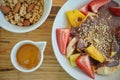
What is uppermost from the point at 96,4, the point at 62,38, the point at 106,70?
the point at 96,4

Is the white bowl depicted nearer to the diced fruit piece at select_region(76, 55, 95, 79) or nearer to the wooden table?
the wooden table

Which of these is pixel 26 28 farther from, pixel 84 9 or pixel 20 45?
pixel 84 9

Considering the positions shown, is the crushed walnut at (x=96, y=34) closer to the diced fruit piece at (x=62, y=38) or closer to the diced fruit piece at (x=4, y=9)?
the diced fruit piece at (x=62, y=38)

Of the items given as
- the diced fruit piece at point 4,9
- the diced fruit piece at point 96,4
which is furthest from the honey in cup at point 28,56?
the diced fruit piece at point 96,4

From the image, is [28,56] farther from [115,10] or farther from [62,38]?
[115,10]

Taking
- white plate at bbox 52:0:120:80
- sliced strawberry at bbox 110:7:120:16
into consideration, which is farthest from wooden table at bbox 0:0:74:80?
sliced strawberry at bbox 110:7:120:16

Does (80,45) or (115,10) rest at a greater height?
(115,10)

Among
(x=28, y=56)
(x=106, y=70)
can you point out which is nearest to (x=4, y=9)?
(x=28, y=56)
